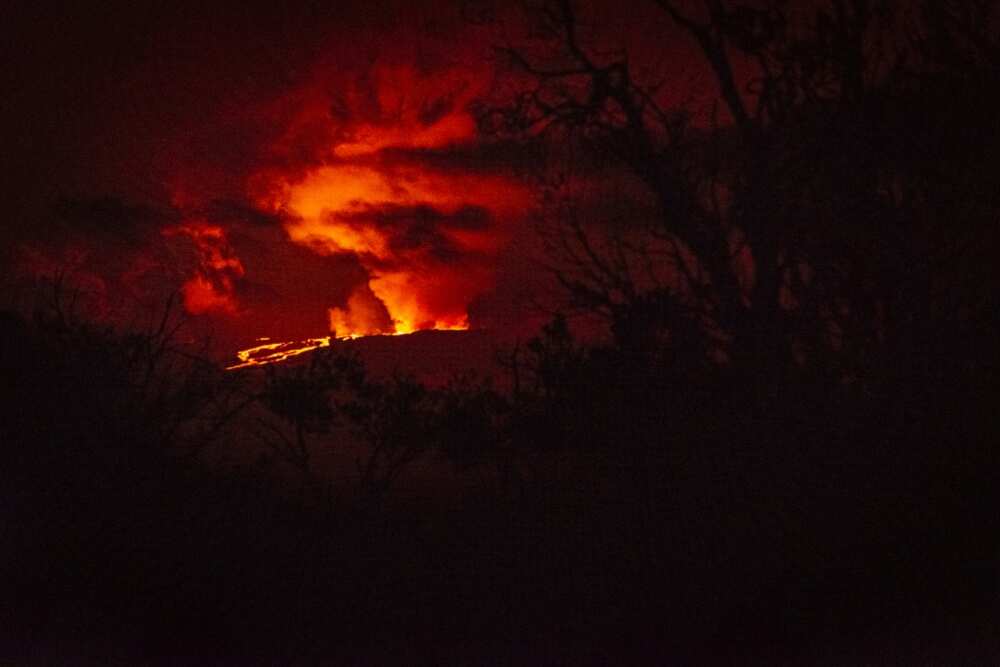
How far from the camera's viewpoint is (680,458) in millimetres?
10727

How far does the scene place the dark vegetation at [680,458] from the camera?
8.76 metres

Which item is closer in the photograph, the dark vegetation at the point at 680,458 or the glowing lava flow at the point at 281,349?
the dark vegetation at the point at 680,458

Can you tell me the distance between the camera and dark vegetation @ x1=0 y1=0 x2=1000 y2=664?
8.76 metres

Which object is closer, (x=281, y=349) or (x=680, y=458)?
(x=680, y=458)

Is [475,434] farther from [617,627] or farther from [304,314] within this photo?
[617,627]

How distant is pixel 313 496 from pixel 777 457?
575 centimetres

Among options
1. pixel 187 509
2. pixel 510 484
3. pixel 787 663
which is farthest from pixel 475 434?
pixel 787 663

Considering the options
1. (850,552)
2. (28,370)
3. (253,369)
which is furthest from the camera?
(253,369)

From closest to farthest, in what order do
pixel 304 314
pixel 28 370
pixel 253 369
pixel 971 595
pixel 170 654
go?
pixel 170 654, pixel 971 595, pixel 28 370, pixel 253 369, pixel 304 314

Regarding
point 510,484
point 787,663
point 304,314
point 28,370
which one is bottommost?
point 787,663

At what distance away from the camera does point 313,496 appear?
1397 centimetres

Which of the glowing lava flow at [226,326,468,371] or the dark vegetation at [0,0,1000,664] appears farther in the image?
the glowing lava flow at [226,326,468,371]

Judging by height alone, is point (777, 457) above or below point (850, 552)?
above

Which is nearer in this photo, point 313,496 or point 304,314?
point 313,496
